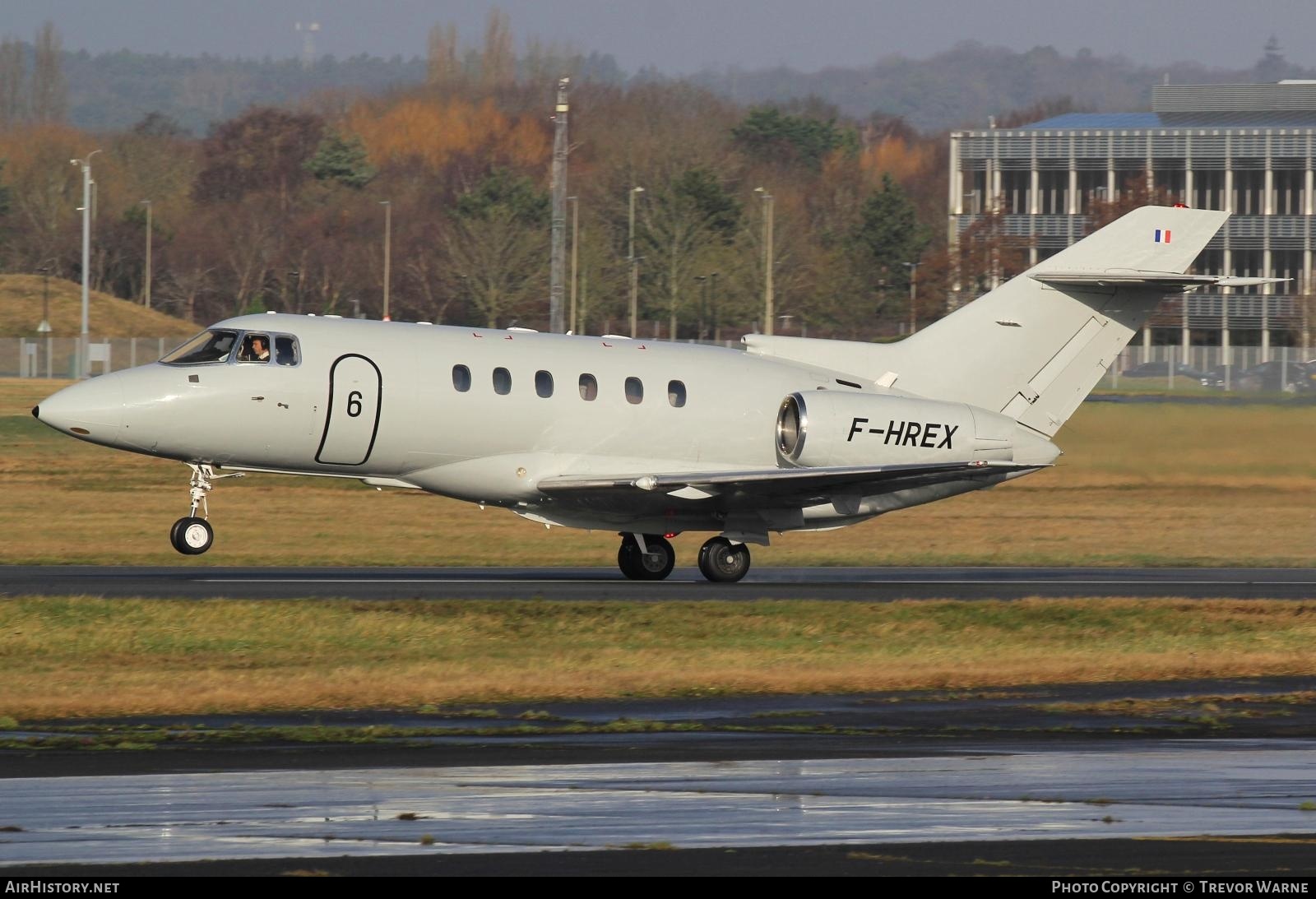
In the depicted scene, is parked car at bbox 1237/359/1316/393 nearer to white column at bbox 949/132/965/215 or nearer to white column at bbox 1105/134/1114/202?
white column at bbox 1105/134/1114/202

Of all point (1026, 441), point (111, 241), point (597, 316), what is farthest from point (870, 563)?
point (111, 241)

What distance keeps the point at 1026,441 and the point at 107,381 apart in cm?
1309

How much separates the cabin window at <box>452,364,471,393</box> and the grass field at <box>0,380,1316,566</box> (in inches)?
241

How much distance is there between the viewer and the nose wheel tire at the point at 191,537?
76.6 feet

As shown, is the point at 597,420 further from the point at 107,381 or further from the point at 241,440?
the point at 107,381

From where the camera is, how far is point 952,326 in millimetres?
28000

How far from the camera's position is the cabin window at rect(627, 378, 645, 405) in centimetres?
2592

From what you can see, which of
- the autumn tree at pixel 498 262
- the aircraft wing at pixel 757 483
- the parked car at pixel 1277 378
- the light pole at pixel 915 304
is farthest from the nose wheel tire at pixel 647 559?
the light pole at pixel 915 304

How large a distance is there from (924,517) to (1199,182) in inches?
3266

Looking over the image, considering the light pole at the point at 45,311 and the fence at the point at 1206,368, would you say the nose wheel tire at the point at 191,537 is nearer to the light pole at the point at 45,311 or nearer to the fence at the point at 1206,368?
the fence at the point at 1206,368

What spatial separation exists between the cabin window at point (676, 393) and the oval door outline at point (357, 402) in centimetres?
418

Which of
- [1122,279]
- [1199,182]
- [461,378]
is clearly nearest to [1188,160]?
[1199,182]

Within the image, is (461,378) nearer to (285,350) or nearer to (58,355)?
(285,350)

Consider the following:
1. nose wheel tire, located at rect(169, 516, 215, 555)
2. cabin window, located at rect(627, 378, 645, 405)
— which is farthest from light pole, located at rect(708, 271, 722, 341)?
nose wheel tire, located at rect(169, 516, 215, 555)
